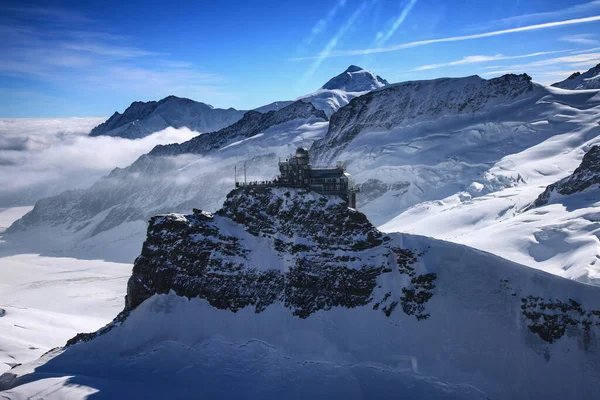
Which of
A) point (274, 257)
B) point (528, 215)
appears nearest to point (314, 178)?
point (274, 257)

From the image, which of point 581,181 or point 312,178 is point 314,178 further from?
point 581,181

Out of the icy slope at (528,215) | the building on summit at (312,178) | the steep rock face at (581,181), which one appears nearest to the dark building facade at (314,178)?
the building on summit at (312,178)

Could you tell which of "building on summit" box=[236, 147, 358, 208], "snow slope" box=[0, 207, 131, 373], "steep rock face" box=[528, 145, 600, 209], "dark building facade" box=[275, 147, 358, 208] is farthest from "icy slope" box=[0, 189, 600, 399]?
"steep rock face" box=[528, 145, 600, 209]

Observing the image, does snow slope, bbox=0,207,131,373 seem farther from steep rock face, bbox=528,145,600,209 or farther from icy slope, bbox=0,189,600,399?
steep rock face, bbox=528,145,600,209

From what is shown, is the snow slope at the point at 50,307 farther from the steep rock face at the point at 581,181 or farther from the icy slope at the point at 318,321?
the steep rock face at the point at 581,181

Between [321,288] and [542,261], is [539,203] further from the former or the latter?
[321,288]

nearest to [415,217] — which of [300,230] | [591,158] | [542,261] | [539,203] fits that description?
[539,203]
